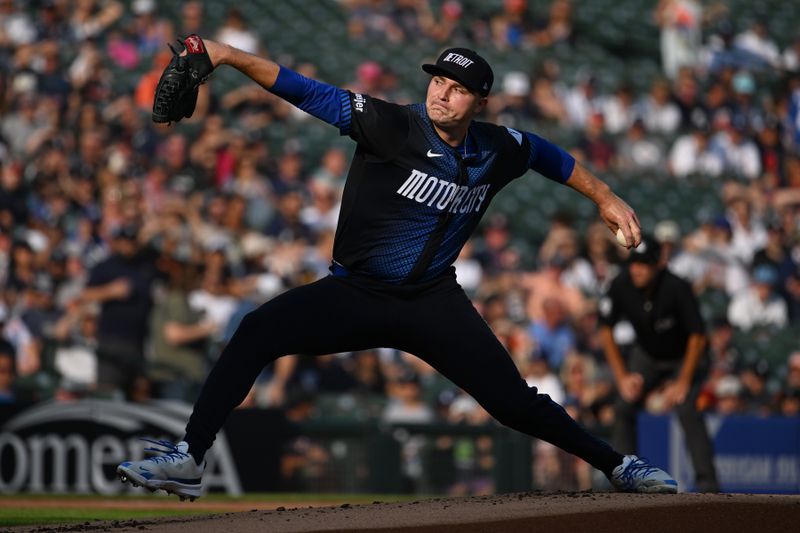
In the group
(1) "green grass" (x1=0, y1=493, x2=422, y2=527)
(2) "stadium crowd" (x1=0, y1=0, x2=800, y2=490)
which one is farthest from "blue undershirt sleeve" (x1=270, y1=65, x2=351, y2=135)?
(2) "stadium crowd" (x1=0, y1=0, x2=800, y2=490)

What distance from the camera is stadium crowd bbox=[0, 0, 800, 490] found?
12664 mm

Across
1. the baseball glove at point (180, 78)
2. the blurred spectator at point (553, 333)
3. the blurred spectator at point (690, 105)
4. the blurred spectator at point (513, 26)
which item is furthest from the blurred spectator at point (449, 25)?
the baseball glove at point (180, 78)

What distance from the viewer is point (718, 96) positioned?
2081 cm

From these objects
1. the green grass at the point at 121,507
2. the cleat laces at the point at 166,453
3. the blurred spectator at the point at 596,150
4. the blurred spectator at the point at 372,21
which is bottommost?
the cleat laces at the point at 166,453

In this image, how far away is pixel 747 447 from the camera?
13.4 m

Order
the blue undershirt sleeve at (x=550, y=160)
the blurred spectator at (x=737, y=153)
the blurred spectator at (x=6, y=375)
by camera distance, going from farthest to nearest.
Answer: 1. the blurred spectator at (x=737, y=153)
2. the blurred spectator at (x=6, y=375)
3. the blue undershirt sleeve at (x=550, y=160)

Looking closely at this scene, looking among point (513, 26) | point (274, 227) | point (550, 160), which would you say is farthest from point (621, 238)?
point (513, 26)

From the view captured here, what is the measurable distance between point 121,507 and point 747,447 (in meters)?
6.28

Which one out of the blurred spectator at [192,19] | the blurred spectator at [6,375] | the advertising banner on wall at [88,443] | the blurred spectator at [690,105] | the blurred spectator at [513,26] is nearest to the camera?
the advertising banner on wall at [88,443]

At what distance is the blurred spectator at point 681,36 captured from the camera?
22266mm

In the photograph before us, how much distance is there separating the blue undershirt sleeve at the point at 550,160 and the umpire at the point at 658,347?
361 cm

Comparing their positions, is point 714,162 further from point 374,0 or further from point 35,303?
point 35,303

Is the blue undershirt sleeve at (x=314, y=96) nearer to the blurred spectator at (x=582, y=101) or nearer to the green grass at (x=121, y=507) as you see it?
the green grass at (x=121, y=507)

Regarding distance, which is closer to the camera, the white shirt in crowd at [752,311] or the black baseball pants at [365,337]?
the black baseball pants at [365,337]
